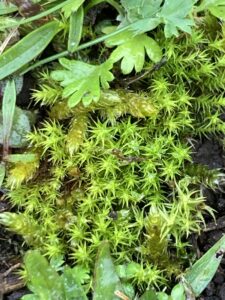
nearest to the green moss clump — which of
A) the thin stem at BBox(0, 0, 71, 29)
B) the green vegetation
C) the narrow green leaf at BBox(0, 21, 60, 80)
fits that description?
the green vegetation

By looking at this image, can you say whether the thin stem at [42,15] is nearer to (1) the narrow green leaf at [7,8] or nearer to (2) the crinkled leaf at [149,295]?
(1) the narrow green leaf at [7,8]

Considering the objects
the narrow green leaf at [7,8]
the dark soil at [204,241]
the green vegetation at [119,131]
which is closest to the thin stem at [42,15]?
the green vegetation at [119,131]

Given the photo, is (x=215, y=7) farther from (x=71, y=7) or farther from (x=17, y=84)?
(x=17, y=84)

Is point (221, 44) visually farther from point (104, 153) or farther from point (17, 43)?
point (17, 43)

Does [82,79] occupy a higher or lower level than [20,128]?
higher

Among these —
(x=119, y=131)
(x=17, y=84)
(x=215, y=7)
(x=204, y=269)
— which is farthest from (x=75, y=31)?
(x=204, y=269)

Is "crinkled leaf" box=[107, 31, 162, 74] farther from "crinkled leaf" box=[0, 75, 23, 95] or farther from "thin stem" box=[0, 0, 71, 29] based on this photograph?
"crinkled leaf" box=[0, 75, 23, 95]
